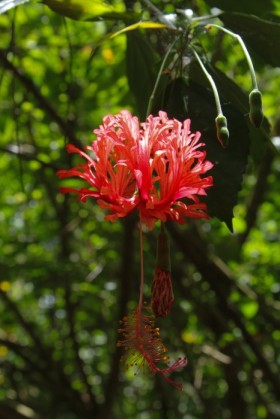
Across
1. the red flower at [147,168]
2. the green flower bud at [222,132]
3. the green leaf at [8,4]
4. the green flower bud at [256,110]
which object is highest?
the green leaf at [8,4]

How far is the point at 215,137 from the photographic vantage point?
4.42 feet

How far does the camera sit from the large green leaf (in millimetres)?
1315

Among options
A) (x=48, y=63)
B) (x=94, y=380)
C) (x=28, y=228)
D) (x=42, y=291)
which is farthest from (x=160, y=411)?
(x=48, y=63)

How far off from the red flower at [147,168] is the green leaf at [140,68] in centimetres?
58

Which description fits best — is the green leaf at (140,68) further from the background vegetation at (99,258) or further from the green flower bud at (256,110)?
the green flower bud at (256,110)

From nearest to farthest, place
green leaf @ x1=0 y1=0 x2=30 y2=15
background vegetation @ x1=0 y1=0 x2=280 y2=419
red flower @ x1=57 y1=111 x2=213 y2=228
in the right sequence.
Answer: red flower @ x1=57 y1=111 x2=213 y2=228 → green leaf @ x1=0 y1=0 x2=30 y2=15 → background vegetation @ x1=0 y1=0 x2=280 y2=419

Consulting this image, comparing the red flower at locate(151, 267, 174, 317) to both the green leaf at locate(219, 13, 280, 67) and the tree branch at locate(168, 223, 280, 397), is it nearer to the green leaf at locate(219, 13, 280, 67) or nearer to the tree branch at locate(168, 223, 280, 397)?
the green leaf at locate(219, 13, 280, 67)

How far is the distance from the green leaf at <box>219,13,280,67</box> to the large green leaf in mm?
149

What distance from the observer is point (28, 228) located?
3584mm

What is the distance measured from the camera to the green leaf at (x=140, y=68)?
1.74 meters

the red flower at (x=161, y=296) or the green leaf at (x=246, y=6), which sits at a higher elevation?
the green leaf at (x=246, y=6)

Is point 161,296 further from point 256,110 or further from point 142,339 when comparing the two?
point 256,110

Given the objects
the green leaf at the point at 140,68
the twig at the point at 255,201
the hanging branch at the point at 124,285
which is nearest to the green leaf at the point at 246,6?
the green leaf at the point at 140,68

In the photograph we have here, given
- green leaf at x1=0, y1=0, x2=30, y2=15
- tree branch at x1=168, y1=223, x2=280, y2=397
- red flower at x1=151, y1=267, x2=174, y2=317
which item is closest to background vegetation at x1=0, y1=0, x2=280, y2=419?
tree branch at x1=168, y1=223, x2=280, y2=397
